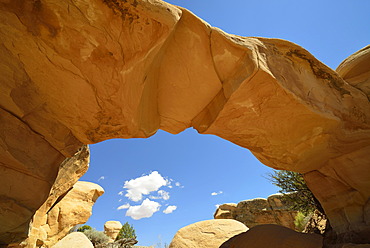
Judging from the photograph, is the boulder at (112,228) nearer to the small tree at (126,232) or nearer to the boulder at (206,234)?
the small tree at (126,232)

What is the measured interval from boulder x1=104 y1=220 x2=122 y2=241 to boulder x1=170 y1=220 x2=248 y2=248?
1979 centimetres

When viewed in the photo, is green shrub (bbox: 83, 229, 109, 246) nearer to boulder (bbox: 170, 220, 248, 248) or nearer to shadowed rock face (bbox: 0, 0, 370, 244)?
boulder (bbox: 170, 220, 248, 248)

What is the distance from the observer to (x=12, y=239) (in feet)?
9.93

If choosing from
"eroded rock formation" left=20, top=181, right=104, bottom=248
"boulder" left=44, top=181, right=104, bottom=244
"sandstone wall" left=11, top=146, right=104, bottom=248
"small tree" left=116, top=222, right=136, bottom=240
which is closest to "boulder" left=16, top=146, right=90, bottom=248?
"sandstone wall" left=11, top=146, right=104, bottom=248

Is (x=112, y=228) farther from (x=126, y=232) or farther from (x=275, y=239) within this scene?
(x=275, y=239)

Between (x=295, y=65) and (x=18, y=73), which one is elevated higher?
(x=295, y=65)

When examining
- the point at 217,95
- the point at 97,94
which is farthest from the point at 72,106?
the point at 217,95

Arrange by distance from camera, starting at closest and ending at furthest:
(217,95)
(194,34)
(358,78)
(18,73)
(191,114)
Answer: (18,73)
(194,34)
(217,95)
(191,114)
(358,78)

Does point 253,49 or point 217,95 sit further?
point 217,95

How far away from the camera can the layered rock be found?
2144 cm

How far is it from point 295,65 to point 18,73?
488cm

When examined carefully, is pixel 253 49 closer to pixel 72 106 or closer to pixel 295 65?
pixel 295 65

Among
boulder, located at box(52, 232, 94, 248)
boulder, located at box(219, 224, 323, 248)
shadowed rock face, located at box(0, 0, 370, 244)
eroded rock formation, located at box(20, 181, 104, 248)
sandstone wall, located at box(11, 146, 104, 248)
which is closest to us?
shadowed rock face, located at box(0, 0, 370, 244)

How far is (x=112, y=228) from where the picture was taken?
86.0ft
